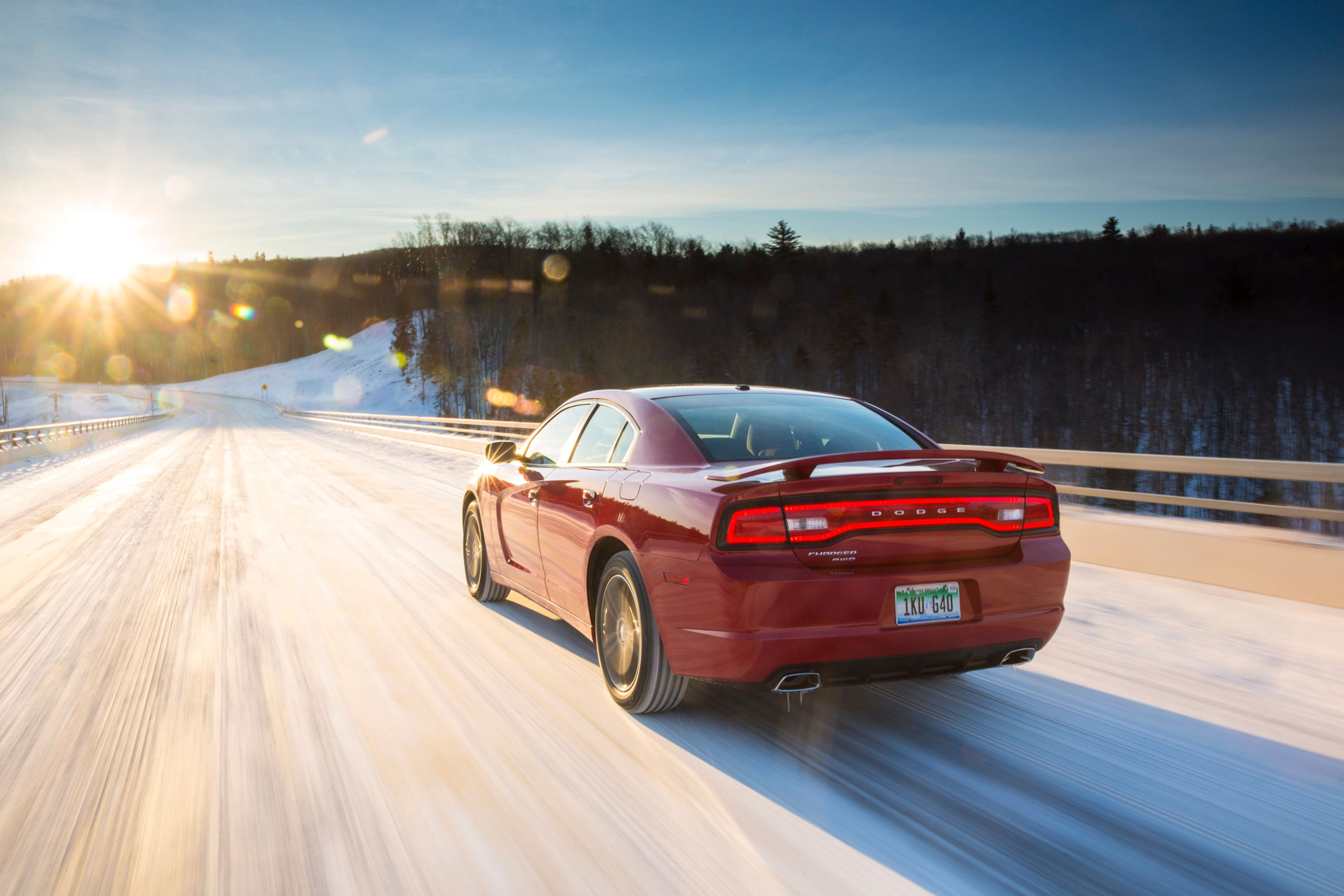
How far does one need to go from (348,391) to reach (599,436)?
5223 inches

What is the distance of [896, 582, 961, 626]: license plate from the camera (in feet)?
11.4

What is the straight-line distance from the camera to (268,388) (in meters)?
149

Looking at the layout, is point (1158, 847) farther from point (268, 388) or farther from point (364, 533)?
point (268, 388)

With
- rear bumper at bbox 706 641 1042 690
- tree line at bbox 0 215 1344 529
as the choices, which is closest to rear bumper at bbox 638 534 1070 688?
rear bumper at bbox 706 641 1042 690

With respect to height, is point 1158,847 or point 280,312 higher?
point 280,312

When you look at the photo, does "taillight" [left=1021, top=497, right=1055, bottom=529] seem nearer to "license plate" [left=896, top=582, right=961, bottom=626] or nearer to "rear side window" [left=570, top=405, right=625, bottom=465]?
"license plate" [left=896, top=582, right=961, bottom=626]

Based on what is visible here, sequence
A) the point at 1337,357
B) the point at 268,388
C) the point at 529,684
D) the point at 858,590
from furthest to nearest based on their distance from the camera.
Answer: the point at 268,388 → the point at 1337,357 → the point at 529,684 → the point at 858,590

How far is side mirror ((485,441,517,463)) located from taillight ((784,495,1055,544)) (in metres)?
2.93

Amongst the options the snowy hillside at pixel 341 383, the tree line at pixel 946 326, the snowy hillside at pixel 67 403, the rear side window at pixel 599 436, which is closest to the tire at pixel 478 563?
the rear side window at pixel 599 436

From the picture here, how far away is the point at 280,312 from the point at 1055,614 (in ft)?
666

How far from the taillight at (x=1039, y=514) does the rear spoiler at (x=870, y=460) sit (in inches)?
5.5

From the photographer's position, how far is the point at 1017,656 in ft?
12.3

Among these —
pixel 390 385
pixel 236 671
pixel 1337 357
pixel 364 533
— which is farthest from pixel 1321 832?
pixel 390 385

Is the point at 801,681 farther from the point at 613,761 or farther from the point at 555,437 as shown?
the point at 555,437
